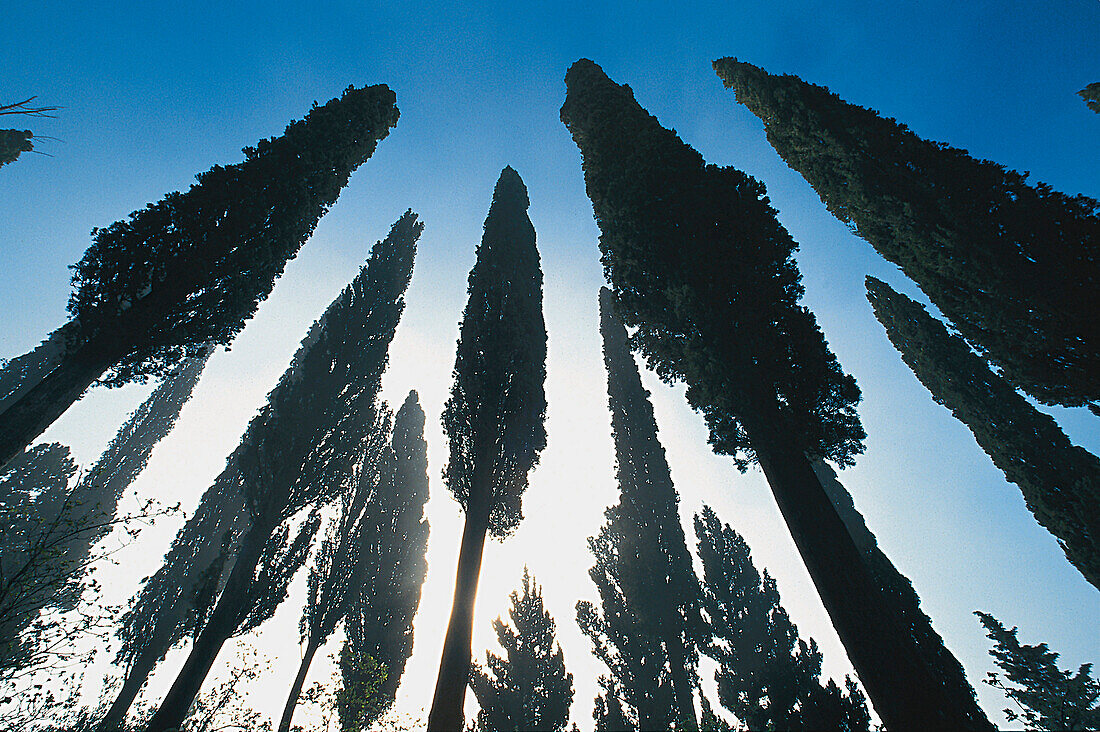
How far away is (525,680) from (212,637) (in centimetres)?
1004

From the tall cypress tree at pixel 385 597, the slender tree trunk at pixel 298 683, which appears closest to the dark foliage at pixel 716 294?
the tall cypress tree at pixel 385 597

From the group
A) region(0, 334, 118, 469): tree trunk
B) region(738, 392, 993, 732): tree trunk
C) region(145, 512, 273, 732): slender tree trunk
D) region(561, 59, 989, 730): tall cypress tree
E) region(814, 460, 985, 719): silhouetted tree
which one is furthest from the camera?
region(814, 460, 985, 719): silhouetted tree

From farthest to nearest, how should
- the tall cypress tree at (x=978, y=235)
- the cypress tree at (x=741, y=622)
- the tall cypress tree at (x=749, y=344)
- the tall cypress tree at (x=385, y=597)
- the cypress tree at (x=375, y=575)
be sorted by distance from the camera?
the cypress tree at (x=741, y=622), the cypress tree at (x=375, y=575), the tall cypress tree at (x=385, y=597), the tall cypress tree at (x=978, y=235), the tall cypress tree at (x=749, y=344)

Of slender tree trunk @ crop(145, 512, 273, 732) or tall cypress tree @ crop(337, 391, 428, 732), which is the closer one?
slender tree trunk @ crop(145, 512, 273, 732)

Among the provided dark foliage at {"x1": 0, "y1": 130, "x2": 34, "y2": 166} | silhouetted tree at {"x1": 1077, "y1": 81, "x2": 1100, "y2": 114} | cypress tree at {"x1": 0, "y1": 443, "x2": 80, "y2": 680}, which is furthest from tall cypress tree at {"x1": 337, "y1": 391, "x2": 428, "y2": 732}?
silhouetted tree at {"x1": 1077, "y1": 81, "x2": 1100, "y2": 114}

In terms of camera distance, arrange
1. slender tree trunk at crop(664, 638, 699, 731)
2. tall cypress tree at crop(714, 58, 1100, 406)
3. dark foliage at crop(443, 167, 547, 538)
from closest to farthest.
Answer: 1. tall cypress tree at crop(714, 58, 1100, 406)
2. dark foliage at crop(443, 167, 547, 538)
3. slender tree trunk at crop(664, 638, 699, 731)

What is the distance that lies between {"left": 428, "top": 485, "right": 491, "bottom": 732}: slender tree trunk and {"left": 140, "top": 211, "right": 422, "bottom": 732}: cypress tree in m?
6.71

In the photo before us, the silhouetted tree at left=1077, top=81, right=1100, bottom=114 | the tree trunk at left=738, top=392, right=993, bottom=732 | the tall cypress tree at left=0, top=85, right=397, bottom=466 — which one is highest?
the silhouetted tree at left=1077, top=81, right=1100, bottom=114

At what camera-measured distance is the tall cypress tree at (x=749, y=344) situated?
491cm

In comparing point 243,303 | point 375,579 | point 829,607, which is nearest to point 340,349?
point 243,303

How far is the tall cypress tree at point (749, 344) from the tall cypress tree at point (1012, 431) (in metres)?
12.1

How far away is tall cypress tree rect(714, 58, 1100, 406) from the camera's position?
27.2ft

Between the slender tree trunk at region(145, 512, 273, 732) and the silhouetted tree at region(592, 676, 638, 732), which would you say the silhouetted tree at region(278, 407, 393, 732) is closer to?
the slender tree trunk at region(145, 512, 273, 732)

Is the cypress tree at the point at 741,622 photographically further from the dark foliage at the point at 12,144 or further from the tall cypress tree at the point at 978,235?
the dark foliage at the point at 12,144
